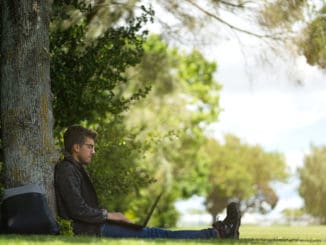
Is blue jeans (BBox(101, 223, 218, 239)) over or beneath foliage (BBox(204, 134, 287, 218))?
beneath

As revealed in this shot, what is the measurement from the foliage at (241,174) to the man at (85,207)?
136 feet

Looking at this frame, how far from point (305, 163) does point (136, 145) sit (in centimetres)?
5054

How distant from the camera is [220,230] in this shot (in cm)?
982

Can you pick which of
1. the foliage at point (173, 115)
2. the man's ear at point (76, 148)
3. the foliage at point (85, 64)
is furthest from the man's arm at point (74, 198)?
the foliage at point (173, 115)

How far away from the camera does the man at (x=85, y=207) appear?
30.3 ft

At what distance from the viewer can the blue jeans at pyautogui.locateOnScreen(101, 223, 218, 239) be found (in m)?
→ 9.47

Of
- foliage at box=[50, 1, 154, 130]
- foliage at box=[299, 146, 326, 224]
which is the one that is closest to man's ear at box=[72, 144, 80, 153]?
foliage at box=[50, 1, 154, 130]

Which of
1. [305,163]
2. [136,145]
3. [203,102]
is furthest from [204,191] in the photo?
[136,145]

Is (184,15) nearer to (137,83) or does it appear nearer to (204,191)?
(137,83)

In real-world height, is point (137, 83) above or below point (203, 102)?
below

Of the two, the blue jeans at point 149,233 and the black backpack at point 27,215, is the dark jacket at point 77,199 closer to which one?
the blue jeans at point 149,233

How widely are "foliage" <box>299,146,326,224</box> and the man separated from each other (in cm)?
4972

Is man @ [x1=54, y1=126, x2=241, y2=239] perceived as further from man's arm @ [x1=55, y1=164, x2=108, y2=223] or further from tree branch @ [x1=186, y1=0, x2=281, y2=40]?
tree branch @ [x1=186, y1=0, x2=281, y2=40]

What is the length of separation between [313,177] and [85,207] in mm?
55584
